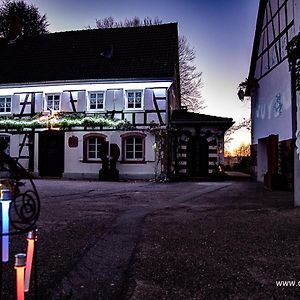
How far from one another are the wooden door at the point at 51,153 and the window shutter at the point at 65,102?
1.33 m

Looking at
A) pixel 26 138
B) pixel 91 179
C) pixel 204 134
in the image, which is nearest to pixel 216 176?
pixel 204 134

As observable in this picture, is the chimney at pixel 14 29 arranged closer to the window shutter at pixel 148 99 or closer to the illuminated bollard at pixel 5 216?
the window shutter at pixel 148 99

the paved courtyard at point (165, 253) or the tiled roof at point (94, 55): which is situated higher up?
the tiled roof at point (94, 55)

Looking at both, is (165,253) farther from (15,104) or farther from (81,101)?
(15,104)

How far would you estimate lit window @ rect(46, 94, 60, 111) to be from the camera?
67.9 feet

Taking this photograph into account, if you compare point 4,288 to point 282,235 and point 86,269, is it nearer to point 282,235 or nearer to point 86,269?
point 86,269

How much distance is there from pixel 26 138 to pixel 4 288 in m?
18.2

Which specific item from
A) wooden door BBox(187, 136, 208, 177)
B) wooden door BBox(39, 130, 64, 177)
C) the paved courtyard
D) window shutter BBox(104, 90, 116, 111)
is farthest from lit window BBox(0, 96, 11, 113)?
the paved courtyard

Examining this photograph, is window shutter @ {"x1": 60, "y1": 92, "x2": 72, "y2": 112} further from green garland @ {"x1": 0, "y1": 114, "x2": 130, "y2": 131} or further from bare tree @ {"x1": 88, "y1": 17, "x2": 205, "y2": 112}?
bare tree @ {"x1": 88, "y1": 17, "x2": 205, "y2": 112}

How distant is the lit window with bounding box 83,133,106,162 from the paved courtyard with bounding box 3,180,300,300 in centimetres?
1130

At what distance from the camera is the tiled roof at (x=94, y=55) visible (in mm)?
19984

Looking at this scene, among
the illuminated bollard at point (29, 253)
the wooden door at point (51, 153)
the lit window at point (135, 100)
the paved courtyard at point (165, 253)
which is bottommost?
the paved courtyard at point (165, 253)

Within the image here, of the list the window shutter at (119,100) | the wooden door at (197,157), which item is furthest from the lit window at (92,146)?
the wooden door at (197,157)

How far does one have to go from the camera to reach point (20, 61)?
22.9m
